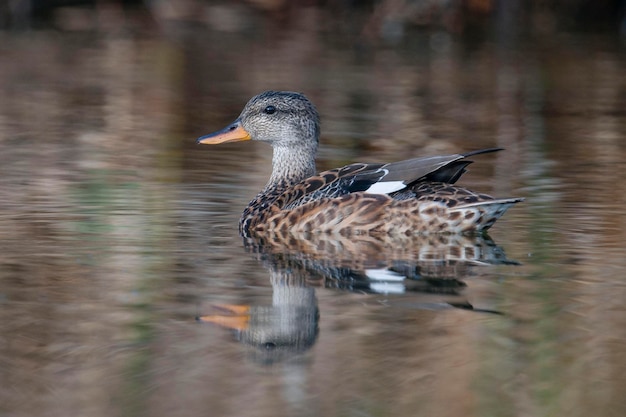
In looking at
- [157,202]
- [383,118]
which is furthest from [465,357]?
[383,118]

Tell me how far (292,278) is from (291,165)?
2.55 meters

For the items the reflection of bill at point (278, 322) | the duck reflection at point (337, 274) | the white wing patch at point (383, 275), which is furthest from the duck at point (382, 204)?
the reflection of bill at point (278, 322)

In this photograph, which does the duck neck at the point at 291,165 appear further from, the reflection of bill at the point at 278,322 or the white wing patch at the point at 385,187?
the reflection of bill at the point at 278,322

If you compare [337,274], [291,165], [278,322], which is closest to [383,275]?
[337,274]

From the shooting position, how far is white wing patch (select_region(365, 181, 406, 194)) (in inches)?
350

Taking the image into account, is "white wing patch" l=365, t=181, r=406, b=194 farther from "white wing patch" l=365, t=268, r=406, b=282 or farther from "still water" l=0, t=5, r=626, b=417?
"white wing patch" l=365, t=268, r=406, b=282

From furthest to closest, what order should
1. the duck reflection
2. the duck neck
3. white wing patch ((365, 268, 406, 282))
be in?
the duck neck < white wing patch ((365, 268, 406, 282)) < the duck reflection

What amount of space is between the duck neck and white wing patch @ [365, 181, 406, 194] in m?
1.09

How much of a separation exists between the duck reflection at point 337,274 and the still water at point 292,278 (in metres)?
0.02

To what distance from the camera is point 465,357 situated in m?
6.02

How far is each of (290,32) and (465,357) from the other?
20.3 m

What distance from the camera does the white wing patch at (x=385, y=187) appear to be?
8.89 metres

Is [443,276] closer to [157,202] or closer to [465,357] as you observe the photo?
[465,357]

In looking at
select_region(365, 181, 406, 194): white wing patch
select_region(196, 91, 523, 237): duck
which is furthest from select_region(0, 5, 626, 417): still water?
select_region(365, 181, 406, 194): white wing patch
